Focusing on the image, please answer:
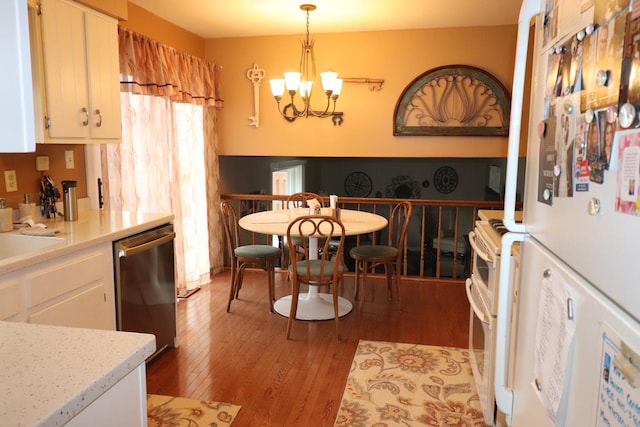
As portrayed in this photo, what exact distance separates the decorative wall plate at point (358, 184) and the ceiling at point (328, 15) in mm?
1967

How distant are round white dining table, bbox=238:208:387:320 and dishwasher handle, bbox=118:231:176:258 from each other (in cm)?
69

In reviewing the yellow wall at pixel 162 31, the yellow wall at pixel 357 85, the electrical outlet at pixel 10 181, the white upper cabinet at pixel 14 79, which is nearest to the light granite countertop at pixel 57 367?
the white upper cabinet at pixel 14 79

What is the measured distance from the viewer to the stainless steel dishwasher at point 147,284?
2621 millimetres

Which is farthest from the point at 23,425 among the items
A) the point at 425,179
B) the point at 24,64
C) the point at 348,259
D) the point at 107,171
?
the point at 425,179

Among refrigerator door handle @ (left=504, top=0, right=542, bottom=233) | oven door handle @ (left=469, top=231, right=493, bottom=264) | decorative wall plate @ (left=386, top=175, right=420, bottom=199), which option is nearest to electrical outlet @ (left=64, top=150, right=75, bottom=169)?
oven door handle @ (left=469, top=231, right=493, bottom=264)

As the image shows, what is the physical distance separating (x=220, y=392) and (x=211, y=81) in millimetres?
3105

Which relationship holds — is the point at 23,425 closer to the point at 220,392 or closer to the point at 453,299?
the point at 220,392

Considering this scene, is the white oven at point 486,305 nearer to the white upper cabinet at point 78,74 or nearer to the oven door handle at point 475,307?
the oven door handle at point 475,307

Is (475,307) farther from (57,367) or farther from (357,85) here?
(357,85)

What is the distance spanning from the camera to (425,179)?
591 centimetres

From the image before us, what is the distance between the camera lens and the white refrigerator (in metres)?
0.77

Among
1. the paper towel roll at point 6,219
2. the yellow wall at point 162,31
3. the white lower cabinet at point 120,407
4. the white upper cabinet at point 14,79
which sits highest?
the yellow wall at point 162,31

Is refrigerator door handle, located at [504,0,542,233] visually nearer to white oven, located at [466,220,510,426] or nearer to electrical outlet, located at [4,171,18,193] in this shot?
white oven, located at [466,220,510,426]

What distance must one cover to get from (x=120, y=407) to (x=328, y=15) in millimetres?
3757
